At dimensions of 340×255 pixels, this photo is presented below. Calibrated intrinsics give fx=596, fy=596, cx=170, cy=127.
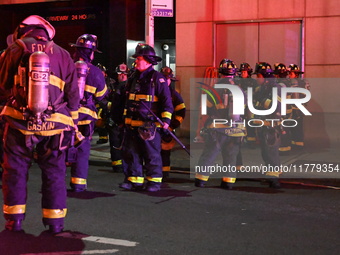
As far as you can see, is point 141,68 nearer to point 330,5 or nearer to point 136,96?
point 136,96

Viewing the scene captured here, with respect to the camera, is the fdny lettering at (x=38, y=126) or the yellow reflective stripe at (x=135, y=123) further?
the yellow reflective stripe at (x=135, y=123)

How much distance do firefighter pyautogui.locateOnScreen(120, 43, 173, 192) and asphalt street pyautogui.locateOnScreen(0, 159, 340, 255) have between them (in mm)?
311

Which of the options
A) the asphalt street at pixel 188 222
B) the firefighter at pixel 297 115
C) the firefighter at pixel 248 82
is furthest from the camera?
the firefighter at pixel 297 115

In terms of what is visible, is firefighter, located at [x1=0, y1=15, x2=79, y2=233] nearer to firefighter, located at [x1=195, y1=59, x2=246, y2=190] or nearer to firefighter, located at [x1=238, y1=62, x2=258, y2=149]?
firefighter, located at [x1=195, y1=59, x2=246, y2=190]

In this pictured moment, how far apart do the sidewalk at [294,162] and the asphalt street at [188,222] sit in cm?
74

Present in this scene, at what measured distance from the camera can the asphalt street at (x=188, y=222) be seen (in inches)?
220

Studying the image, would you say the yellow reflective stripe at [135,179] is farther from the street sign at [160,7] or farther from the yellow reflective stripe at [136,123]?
the street sign at [160,7]

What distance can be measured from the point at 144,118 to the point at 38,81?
3307 millimetres

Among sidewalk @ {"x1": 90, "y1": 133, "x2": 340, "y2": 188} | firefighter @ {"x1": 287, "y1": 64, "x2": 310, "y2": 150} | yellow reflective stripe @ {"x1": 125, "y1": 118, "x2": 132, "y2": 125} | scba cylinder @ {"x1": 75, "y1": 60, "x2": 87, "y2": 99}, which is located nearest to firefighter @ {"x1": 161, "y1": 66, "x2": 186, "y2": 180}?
sidewalk @ {"x1": 90, "y1": 133, "x2": 340, "y2": 188}

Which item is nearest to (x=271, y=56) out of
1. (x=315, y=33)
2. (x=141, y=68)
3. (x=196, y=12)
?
(x=315, y=33)

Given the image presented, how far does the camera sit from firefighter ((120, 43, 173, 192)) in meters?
8.57

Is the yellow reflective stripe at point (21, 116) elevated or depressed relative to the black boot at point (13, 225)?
elevated

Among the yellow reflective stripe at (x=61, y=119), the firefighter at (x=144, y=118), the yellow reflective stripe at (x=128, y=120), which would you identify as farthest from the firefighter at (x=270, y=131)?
the yellow reflective stripe at (x=61, y=119)

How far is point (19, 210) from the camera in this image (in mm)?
5852
